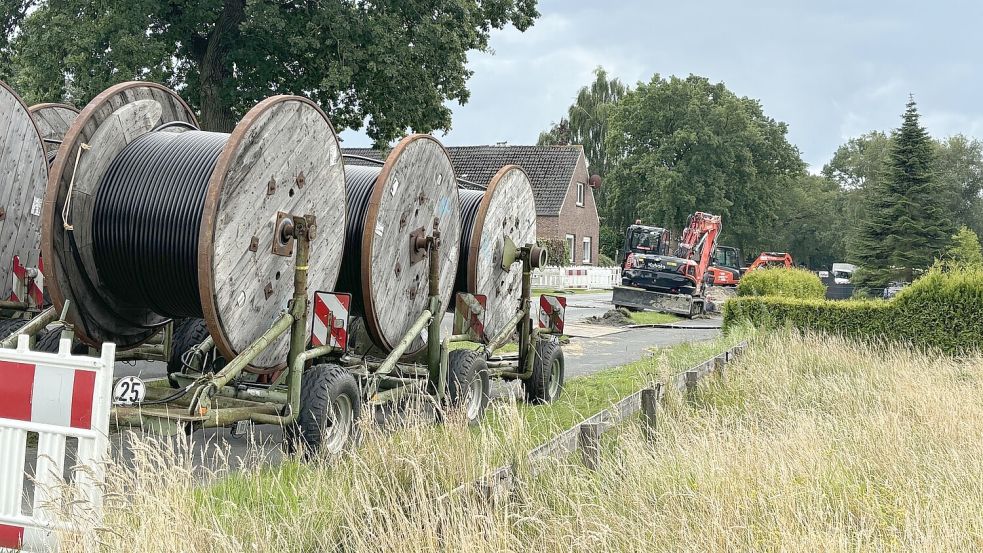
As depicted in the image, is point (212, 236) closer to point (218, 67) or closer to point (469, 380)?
point (469, 380)

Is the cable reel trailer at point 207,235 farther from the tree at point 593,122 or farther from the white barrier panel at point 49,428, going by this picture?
the tree at point 593,122

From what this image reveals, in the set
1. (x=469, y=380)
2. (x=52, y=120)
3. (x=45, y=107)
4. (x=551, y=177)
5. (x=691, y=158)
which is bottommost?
(x=469, y=380)

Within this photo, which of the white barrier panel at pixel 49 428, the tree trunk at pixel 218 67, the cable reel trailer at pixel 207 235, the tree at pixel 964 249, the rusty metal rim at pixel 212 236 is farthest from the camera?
the tree at pixel 964 249

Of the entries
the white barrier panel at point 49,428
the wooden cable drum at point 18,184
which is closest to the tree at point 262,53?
the wooden cable drum at point 18,184

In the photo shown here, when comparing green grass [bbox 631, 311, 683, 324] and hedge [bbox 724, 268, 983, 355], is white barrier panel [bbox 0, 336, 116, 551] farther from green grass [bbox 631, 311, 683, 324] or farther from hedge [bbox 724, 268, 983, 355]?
green grass [bbox 631, 311, 683, 324]

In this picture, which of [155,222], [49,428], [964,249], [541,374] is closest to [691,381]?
[541,374]

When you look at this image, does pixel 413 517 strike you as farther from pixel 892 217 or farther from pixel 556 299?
pixel 892 217

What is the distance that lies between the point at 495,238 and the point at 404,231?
1.98m

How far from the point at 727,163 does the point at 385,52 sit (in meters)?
45.9

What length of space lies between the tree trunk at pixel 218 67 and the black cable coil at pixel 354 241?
11797 mm

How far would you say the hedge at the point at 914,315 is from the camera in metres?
14.4

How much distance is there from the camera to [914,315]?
48.9 feet

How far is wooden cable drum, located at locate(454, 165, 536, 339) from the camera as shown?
32.7 feet

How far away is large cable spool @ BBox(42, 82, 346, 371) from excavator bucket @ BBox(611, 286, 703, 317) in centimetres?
1998
